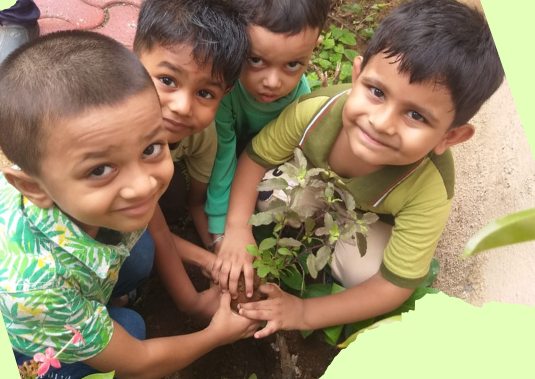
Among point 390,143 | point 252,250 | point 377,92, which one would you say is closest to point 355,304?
point 252,250

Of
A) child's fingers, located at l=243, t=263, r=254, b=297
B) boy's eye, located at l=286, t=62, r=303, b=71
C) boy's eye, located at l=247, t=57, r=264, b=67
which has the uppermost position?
boy's eye, located at l=247, t=57, r=264, b=67

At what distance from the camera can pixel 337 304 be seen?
1.80 meters

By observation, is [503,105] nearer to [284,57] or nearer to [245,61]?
[284,57]

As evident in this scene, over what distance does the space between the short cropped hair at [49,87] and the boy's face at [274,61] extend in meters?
0.62

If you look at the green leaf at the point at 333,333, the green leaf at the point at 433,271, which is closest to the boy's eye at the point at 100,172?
the green leaf at the point at 333,333

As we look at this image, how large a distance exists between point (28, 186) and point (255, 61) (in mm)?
893

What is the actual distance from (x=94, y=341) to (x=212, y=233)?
85cm

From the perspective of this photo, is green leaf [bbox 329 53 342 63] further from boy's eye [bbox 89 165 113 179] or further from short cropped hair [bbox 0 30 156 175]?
boy's eye [bbox 89 165 113 179]

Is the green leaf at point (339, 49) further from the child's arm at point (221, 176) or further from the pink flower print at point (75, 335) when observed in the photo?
the pink flower print at point (75, 335)

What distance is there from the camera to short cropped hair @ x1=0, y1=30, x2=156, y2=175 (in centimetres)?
104

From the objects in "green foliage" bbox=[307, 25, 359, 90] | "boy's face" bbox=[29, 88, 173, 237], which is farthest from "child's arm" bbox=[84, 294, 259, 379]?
"green foliage" bbox=[307, 25, 359, 90]

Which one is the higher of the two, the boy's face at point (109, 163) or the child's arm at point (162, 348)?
the boy's face at point (109, 163)

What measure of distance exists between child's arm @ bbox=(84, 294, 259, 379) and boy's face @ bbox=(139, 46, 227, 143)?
2.05 feet

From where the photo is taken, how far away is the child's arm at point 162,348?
132 cm
